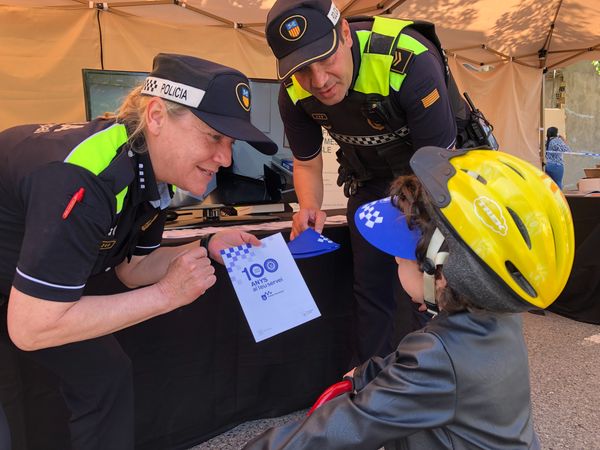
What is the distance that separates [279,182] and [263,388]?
3.30ft

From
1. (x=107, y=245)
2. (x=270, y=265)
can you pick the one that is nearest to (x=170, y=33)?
(x=270, y=265)

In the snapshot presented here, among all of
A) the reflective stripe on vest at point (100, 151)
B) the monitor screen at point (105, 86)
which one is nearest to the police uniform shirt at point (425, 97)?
the reflective stripe on vest at point (100, 151)

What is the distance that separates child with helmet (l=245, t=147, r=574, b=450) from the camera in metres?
0.81

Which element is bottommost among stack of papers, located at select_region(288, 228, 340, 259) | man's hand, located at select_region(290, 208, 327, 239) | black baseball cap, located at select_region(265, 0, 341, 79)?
stack of papers, located at select_region(288, 228, 340, 259)

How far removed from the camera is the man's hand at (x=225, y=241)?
1.42 m

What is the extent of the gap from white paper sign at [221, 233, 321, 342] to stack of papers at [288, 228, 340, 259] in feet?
0.24

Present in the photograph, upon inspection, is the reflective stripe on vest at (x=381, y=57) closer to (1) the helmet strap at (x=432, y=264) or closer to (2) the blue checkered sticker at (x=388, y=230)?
(2) the blue checkered sticker at (x=388, y=230)

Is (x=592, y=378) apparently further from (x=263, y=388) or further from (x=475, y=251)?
(x=475, y=251)

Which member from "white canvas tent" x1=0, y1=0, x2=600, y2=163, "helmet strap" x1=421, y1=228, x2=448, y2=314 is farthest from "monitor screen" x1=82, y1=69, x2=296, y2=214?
"white canvas tent" x1=0, y1=0, x2=600, y2=163

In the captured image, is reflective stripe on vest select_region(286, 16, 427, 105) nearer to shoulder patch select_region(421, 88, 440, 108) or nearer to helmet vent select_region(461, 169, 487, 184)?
shoulder patch select_region(421, 88, 440, 108)

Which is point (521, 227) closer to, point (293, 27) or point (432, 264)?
point (432, 264)

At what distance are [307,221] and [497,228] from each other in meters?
0.93

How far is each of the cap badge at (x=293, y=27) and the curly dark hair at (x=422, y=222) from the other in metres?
0.56

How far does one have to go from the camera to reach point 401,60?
1.40 m
